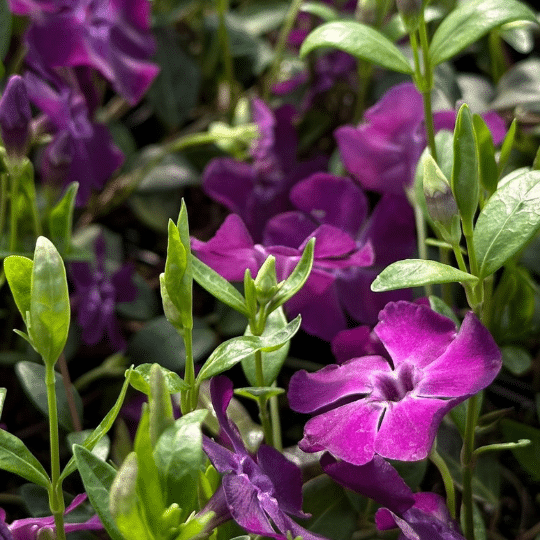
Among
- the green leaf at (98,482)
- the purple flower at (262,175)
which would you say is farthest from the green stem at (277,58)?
the green leaf at (98,482)

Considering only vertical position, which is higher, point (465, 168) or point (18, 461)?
point (465, 168)

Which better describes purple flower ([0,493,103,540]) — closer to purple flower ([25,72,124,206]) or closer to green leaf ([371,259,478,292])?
green leaf ([371,259,478,292])

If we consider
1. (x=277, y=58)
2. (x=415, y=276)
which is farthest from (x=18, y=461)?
(x=277, y=58)

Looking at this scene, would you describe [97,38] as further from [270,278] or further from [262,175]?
[270,278]

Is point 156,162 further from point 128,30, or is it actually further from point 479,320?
point 479,320

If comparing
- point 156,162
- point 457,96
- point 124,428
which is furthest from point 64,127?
point 457,96

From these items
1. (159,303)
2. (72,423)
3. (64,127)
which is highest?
(64,127)

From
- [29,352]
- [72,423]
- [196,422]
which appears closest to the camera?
[196,422]

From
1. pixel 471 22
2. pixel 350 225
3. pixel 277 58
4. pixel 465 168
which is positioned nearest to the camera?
pixel 465 168
